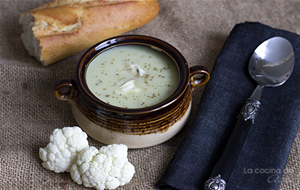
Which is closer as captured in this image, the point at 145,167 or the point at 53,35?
the point at 145,167

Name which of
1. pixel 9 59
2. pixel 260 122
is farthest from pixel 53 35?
pixel 260 122

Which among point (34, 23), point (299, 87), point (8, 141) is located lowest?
point (8, 141)

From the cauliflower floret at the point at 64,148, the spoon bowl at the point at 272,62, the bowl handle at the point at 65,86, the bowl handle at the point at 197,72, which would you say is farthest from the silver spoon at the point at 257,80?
the bowl handle at the point at 65,86

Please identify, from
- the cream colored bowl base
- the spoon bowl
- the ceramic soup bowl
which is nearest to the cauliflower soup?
the ceramic soup bowl

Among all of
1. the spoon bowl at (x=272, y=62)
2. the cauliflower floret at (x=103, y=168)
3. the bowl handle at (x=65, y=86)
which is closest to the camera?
the cauliflower floret at (x=103, y=168)

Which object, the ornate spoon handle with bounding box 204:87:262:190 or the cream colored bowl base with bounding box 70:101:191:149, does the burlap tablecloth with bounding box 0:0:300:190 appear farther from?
the ornate spoon handle with bounding box 204:87:262:190

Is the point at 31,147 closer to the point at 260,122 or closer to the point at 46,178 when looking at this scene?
the point at 46,178

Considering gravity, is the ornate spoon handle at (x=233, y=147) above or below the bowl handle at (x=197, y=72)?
below

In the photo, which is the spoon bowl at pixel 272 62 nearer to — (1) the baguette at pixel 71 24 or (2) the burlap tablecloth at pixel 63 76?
(2) the burlap tablecloth at pixel 63 76
